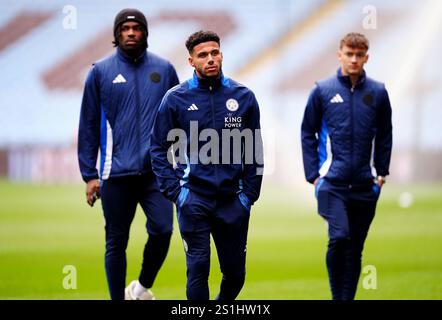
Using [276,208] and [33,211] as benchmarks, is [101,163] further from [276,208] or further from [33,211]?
[276,208]

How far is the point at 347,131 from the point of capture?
6.87 metres

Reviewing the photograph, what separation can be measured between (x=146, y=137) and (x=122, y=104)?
292mm

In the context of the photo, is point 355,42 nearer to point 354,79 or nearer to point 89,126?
point 354,79

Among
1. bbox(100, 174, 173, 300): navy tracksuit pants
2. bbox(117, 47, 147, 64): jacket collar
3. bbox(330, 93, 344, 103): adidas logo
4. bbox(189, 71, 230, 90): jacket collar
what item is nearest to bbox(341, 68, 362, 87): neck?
bbox(330, 93, 344, 103): adidas logo

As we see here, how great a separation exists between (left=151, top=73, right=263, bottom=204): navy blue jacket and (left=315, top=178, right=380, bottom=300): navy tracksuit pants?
1.02 m

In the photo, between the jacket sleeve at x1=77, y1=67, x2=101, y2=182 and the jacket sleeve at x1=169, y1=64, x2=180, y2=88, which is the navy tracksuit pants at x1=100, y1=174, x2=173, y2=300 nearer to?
the jacket sleeve at x1=77, y1=67, x2=101, y2=182

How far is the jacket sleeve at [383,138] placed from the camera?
701 cm

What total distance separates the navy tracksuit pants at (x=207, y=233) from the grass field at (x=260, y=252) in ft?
5.87

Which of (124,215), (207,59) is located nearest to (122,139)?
(124,215)

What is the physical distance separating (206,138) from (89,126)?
1.36 metres

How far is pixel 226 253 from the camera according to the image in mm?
5945
